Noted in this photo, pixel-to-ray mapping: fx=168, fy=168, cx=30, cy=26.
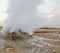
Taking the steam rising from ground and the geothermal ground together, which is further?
the steam rising from ground

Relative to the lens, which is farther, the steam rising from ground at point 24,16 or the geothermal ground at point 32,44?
the steam rising from ground at point 24,16

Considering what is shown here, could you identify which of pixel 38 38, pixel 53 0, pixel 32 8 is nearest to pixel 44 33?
pixel 38 38

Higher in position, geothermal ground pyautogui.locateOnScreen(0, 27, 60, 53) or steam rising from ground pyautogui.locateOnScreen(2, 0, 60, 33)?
steam rising from ground pyautogui.locateOnScreen(2, 0, 60, 33)

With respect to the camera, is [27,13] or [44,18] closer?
[27,13]

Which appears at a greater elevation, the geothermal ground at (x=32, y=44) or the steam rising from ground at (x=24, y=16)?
the steam rising from ground at (x=24, y=16)

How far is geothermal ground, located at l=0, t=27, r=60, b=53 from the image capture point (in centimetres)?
105

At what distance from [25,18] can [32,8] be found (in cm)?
11

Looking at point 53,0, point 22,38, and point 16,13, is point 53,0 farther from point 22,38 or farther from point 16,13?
point 22,38

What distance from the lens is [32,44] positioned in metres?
1.13

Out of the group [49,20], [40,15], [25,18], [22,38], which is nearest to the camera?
[22,38]

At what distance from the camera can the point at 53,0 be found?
5.60ft

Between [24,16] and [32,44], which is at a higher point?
[24,16]

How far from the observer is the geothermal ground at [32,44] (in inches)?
41.5

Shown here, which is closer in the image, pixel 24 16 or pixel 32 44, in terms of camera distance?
pixel 32 44
